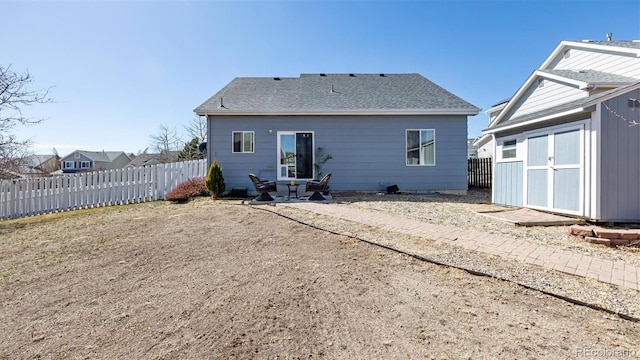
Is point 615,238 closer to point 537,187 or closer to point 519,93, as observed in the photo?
point 537,187

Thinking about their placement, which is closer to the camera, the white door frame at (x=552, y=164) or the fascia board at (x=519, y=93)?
the white door frame at (x=552, y=164)

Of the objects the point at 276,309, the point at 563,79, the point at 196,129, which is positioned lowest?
the point at 276,309

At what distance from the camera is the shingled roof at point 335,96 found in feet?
35.0

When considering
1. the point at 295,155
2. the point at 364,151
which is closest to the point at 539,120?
the point at 364,151

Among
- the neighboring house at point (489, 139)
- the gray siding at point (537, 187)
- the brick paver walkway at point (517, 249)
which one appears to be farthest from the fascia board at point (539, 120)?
the neighboring house at point (489, 139)

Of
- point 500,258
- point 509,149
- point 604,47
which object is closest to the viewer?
point 500,258

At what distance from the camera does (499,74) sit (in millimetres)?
17969

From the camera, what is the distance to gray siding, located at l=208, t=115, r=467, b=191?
10891 mm

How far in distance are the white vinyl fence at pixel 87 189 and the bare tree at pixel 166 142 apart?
20.8m

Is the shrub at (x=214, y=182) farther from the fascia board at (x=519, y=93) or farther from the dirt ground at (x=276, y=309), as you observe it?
the fascia board at (x=519, y=93)

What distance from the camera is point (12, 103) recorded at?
34.2 ft

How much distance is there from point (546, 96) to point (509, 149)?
1.60m

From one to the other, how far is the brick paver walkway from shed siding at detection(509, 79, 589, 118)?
4702 mm

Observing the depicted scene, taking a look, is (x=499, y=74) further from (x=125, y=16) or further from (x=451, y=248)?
(x=125, y=16)
